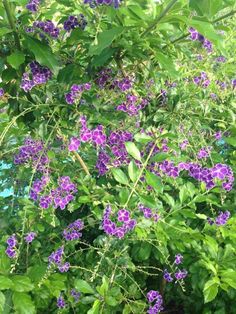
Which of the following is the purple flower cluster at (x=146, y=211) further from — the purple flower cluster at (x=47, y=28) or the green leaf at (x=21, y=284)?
the purple flower cluster at (x=47, y=28)

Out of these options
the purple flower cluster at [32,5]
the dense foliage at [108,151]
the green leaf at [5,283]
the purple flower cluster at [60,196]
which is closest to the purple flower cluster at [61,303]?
the dense foliage at [108,151]

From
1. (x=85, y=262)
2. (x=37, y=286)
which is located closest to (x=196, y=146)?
(x=85, y=262)

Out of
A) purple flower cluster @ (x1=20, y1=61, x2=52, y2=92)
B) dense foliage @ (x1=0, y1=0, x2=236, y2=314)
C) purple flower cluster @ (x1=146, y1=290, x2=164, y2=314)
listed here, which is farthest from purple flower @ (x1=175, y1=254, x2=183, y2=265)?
purple flower cluster @ (x1=20, y1=61, x2=52, y2=92)

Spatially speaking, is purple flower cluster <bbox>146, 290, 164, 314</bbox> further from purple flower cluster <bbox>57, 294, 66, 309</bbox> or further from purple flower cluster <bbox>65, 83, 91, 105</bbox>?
purple flower cluster <bbox>65, 83, 91, 105</bbox>

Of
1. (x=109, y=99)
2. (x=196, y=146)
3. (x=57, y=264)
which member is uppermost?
(x=109, y=99)

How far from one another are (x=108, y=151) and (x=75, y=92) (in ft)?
1.06

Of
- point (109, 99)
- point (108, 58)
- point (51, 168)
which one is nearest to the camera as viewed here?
point (108, 58)

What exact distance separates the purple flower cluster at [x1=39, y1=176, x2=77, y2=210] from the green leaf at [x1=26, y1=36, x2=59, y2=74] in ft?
1.28

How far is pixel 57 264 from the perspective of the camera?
1.68 m

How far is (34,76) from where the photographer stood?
62.1 inches

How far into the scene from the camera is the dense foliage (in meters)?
1.50

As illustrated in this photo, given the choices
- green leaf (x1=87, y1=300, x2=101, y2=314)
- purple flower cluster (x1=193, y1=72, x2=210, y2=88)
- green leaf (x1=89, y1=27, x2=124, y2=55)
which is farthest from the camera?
purple flower cluster (x1=193, y1=72, x2=210, y2=88)

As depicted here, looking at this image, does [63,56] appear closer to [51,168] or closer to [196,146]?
[51,168]

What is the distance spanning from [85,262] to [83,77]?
2.40 ft
